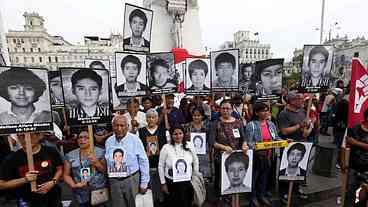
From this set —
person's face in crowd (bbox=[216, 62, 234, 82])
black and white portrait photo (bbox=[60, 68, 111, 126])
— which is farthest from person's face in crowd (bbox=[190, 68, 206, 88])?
black and white portrait photo (bbox=[60, 68, 111, 126])

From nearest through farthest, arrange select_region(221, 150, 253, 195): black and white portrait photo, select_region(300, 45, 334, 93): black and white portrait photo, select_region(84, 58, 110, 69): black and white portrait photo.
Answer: select_region(221, 150, 253, 195): black and white portrait photo, select_region(300, 45, 334, 93): black and white portrait photo, select_region(84, 58, 110, 69): black and white portrait photo

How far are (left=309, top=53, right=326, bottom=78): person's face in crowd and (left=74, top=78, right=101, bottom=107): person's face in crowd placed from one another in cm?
326

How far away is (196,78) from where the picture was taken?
4918 millimetres

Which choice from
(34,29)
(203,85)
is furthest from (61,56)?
(203,85)

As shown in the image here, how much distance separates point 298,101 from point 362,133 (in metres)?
0.96

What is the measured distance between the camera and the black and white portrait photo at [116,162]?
2723 millimetres

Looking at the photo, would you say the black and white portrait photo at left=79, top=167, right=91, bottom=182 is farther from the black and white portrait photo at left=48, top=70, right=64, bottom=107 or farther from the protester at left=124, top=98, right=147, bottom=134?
the black and white portrait photo at left=48, top=70, right=64, bottom=107

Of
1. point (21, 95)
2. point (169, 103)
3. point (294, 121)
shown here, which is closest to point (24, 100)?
point (21, 95)

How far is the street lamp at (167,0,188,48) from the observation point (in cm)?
1447

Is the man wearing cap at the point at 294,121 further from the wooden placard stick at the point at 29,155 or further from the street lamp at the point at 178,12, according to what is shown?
the street lamp at the point at 178,12

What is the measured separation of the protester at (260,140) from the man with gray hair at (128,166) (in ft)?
5.47

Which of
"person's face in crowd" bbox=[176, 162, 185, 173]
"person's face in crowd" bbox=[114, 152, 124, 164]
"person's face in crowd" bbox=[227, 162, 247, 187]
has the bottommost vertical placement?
"person's face in crowd" bbox=[227, 162, 247, 187]

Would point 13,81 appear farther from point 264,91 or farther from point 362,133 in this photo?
point 362,133

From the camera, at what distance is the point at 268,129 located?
3.62m
